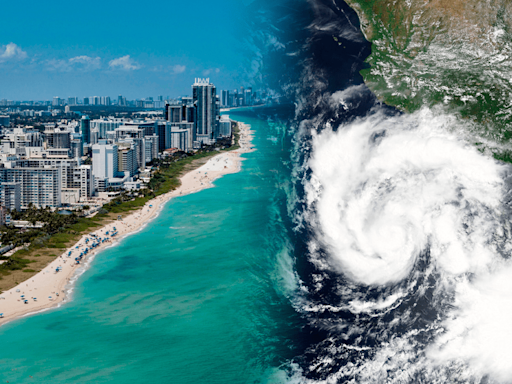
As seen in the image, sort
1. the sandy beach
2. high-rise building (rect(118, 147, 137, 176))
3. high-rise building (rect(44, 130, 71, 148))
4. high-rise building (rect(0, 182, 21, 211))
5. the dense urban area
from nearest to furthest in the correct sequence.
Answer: the sandy beach → the dense urban area → high-rise building (rect(0, 182, 21, 211)) → high-rise building (rect(118, 147, 137, 176)) → high-rise building (rect(44, 130, 71, 148))

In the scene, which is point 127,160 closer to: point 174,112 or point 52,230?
point 52,230

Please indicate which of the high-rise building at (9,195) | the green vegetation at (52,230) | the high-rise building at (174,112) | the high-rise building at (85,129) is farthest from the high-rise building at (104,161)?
the high-rise building at (174,112)

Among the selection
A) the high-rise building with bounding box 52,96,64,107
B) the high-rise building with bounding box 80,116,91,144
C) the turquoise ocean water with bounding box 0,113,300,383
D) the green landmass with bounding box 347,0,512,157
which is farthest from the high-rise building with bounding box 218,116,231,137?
the high-rise building with bounding box 52,96,64,107

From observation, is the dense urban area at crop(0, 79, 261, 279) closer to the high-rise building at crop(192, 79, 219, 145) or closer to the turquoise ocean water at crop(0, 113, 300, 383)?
the high-rise building at crop(192, 79, 219, 145)

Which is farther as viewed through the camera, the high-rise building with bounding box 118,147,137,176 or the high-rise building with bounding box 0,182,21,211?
the high-rise building with bounding box 118,147,137,176

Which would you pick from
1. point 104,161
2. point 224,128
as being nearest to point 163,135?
point 224,128

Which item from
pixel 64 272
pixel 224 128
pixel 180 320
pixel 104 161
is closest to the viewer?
pixel 180 320

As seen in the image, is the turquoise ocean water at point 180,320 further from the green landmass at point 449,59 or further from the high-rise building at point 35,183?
the high-rise building at point 35,183

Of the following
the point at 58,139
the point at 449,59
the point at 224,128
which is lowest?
the point at 58,139
